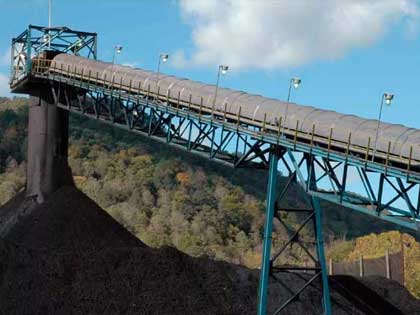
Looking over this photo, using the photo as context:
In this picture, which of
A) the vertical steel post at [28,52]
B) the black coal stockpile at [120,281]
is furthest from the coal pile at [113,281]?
the vertical steel post at [28,52]

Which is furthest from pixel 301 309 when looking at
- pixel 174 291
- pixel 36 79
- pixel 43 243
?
pixel 36 79

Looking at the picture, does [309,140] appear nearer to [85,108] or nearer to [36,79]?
[85,108]

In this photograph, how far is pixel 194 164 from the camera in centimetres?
11325

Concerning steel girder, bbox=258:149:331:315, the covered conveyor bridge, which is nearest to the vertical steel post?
the covered conveyor bridge

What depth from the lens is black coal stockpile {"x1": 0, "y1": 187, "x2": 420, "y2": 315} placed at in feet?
122

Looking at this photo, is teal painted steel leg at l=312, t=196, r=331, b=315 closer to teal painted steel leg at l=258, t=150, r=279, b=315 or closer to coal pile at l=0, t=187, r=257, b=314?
teal painted steel leg at l=258, t=150, r=279, b=315

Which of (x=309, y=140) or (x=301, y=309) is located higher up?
(x=309, y=140)

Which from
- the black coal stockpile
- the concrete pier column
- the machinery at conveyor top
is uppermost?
the machinery at conveyor top

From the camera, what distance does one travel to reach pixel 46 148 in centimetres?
4938

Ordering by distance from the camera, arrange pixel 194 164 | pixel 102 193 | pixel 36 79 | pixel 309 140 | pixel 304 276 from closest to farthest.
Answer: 1. pixel 309 140
2. pixel 304 276
3. pixel 36 79
4. pixel 102 193
5. pixel 194 164

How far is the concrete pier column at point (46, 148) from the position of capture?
4906cm

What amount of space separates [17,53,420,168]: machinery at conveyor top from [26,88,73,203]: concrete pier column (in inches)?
104

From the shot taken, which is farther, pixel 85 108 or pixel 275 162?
pixel 85 108

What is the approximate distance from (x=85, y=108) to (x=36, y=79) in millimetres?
5453
